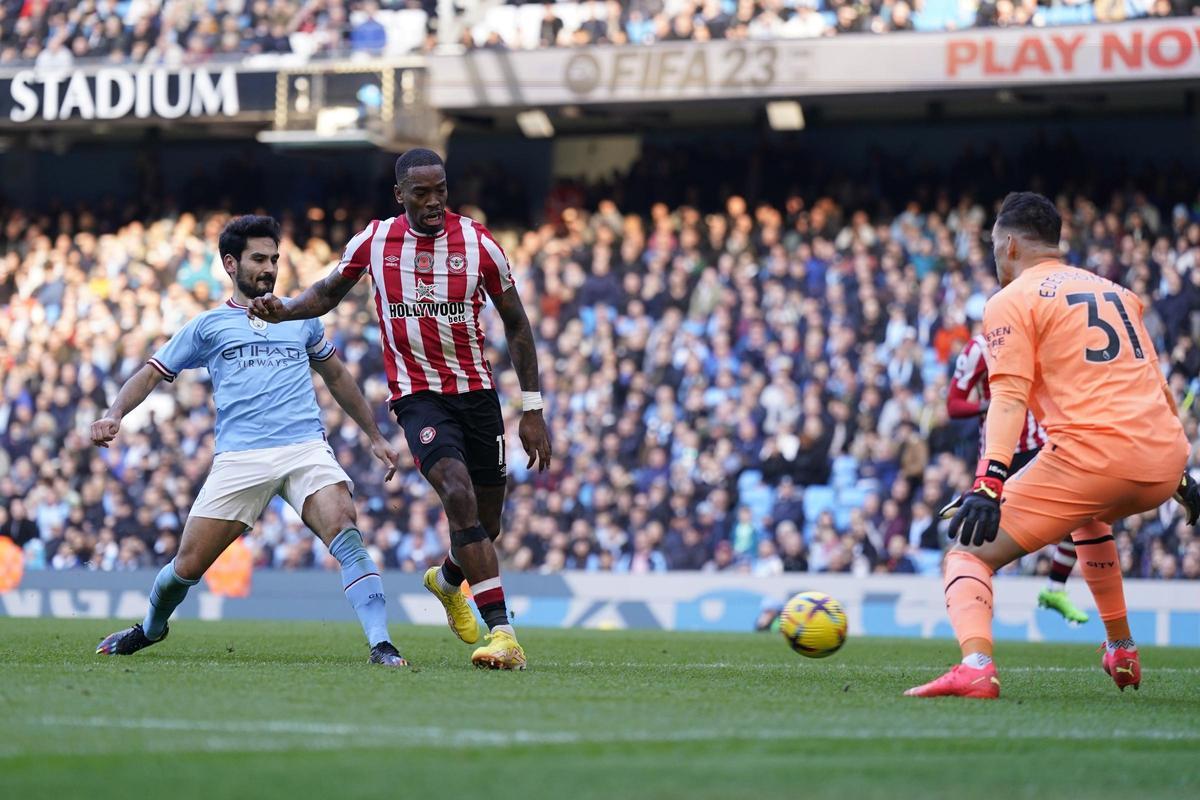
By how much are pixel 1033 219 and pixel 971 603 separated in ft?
5.33

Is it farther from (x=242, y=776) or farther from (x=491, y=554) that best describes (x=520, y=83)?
(x=242, y=776)

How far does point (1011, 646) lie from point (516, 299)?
7305 millimetres

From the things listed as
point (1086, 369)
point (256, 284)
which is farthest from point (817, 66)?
point (1086, 369)

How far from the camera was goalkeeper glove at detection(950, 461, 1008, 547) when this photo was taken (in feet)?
22.0

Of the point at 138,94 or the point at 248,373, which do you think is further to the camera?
the point at 138,94

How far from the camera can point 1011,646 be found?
572 inches

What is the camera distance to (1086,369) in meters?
7.08

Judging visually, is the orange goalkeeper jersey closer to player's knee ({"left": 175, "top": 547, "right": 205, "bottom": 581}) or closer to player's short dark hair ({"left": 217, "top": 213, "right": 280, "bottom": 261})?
player's short dark hair ({"left": 217, "top": 213, "right": 280, "bottom": 261})

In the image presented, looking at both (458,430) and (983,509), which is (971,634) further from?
(458,430)

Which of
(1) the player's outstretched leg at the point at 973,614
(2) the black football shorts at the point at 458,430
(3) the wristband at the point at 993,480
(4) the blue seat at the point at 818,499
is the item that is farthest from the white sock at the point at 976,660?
(4) the blue seat at the point at 818,499

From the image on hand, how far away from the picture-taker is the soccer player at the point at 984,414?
1125 centimetres

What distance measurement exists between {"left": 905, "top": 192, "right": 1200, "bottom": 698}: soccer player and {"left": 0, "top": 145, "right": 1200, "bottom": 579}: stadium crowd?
10570 mm

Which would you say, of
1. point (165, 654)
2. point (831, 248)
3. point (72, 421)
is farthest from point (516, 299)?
point (72, 421)

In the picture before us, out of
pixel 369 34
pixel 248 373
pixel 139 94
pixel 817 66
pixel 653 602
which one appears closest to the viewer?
pixel 248 373
